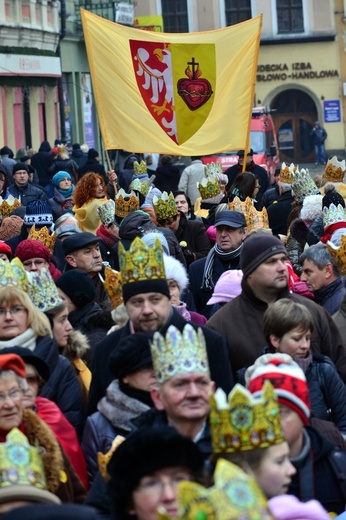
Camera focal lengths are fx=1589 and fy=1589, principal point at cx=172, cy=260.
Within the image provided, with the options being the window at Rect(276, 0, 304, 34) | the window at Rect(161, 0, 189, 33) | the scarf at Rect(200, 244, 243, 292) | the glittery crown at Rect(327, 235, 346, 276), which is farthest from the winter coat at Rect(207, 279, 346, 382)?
the window at Rect(161, 0, 189, 33)

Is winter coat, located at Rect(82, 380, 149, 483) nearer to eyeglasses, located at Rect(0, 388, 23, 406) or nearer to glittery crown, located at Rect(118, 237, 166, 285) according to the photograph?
eyeglasses, located at Rect(0, 388, 23, 406)

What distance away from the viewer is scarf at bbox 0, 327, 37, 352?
23.7ft

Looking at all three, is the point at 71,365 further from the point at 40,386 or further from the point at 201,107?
the point at 201,107

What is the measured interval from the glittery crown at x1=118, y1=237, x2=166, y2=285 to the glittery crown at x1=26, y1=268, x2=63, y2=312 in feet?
2.32

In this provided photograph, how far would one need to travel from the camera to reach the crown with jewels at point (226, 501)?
3781 millimetres

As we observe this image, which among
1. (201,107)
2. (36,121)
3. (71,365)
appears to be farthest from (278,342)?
(36,121)

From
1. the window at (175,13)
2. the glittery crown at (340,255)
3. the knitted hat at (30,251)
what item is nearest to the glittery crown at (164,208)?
the knitted hat at (30,251)

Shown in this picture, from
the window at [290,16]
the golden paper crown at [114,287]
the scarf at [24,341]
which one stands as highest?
the window at [290,16]

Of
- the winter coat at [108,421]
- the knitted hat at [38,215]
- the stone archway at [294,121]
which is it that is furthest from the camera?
the stone archway at [294,121]

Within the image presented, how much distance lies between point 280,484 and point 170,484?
0.36m

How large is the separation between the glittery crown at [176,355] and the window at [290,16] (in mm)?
51010

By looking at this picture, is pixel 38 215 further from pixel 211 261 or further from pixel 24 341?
pixel 24 341

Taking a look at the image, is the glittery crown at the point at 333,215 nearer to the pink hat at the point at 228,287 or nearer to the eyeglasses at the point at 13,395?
the pink hat at the point at 228,287

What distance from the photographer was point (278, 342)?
23.7 ft
